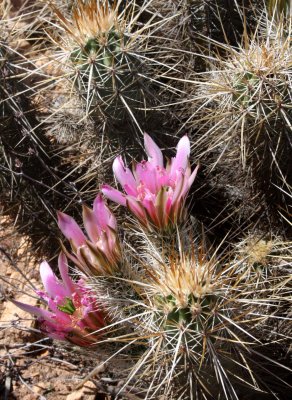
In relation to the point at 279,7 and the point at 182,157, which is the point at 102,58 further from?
the point at 279,7

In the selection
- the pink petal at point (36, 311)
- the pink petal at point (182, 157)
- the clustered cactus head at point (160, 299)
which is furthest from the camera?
the pink petal at point (182, 157)

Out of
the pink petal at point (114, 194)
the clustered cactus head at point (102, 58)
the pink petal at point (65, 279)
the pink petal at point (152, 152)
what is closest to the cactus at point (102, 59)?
the clustered cactus head at point (102, 58)

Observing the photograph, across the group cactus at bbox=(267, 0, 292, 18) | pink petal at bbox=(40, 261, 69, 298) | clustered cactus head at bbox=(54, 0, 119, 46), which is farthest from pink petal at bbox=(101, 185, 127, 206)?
cactus at bbox=(267, 0, 292, 18)

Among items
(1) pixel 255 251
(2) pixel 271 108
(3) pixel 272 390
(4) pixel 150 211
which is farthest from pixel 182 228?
(3) pixel 272 390

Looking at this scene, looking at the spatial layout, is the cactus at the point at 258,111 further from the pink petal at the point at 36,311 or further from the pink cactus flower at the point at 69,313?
the pink petal at the point at 36,311

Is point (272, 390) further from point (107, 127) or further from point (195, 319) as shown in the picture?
point (107, 127)

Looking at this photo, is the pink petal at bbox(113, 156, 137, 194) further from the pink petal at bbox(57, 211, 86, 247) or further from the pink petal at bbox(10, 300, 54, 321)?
the pink petal at bbox(10, 300, 54, 321)

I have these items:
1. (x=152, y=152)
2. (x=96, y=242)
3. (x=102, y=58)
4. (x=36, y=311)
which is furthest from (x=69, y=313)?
(x=102, y=58)
